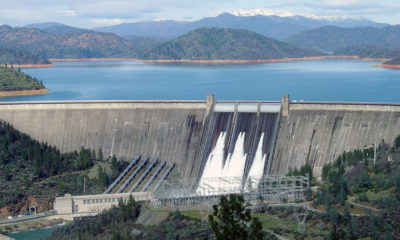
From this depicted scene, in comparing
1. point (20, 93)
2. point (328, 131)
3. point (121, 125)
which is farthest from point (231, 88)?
point (328, 131)

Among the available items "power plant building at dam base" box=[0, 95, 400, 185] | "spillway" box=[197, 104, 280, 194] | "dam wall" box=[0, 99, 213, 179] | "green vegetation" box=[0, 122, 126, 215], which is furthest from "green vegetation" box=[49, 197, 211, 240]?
"dam wall" box=[0, 99, 213, 179]

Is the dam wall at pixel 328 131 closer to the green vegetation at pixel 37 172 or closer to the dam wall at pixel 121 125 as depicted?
the dam wall at pixel 121 125

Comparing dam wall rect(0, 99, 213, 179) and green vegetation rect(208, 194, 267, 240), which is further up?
green vegetation rect(208, 194, 267, 240)

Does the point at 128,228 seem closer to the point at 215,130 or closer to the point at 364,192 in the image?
the point at 364,192

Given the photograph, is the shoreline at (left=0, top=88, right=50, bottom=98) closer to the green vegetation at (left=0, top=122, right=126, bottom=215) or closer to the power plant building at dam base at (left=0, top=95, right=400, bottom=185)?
the power plant building at dam base at (left=0, top=95, right=400, bottom=185)

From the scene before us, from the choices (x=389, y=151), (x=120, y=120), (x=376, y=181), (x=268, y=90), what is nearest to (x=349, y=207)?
(x=376, y=181)

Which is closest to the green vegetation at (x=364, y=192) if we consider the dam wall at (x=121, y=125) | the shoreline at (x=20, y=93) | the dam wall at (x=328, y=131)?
the dam wall at (x=328, y=131)

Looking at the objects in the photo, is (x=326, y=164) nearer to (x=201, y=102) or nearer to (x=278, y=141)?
(x=278, y=141)
